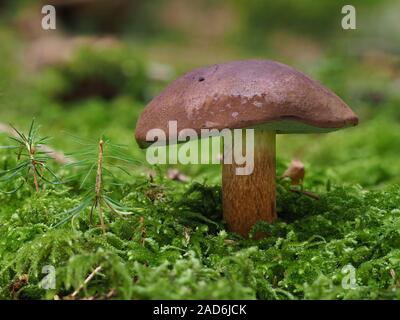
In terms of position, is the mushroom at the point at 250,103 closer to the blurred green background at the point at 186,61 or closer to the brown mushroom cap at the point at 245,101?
the brown mushroom cap at the point at 245,101

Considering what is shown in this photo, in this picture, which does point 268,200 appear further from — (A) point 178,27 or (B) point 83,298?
(A) point 178,27

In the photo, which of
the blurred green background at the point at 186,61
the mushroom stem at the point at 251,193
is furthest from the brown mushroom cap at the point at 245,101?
the blurred green background at the point at 186,61

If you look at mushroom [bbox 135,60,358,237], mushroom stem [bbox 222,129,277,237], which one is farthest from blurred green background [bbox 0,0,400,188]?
mushroom stem [bbox 222,129,277,237]

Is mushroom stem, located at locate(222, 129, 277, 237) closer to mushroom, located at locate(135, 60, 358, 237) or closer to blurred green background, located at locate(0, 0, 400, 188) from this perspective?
mushroom, located at locate(135, 60, 358, 237)

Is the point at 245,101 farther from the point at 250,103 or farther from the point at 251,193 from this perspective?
the point at 251,193

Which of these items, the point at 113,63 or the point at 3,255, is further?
the point at 113,63
